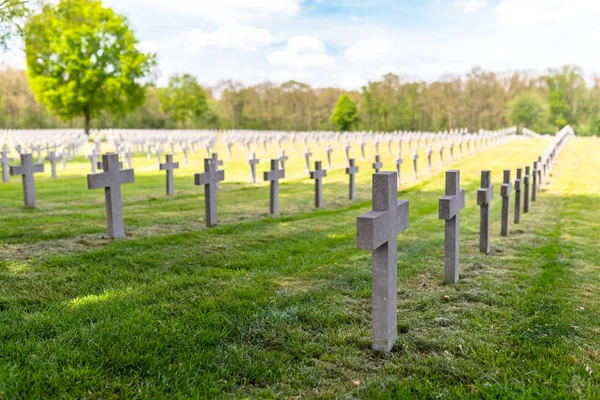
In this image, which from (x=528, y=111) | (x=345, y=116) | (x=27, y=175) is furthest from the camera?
(x=528, y=111)

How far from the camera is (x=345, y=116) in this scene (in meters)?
64.6

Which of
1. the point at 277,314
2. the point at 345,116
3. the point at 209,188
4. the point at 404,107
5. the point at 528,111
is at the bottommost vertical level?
the point at 277,314

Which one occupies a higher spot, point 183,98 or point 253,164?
point 183,98

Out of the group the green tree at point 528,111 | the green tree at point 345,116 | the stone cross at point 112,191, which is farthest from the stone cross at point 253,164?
the green tree at point 528,111

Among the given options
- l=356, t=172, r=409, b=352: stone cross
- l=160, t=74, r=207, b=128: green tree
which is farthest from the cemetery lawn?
l=160, t=74, r=207, b=128: green tree

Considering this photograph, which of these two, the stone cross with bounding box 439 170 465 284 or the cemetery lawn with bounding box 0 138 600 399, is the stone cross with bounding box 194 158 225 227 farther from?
the stone cross with bounding box 439 170 465 284

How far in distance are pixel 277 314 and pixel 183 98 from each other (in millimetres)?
65985

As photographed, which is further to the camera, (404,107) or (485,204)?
(404,107)

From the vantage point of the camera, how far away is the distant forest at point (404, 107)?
6975 centimetres

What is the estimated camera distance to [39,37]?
1174cm

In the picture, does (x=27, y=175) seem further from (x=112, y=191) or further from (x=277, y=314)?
(x=277, y=314)

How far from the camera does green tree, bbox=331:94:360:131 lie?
64.7 metres

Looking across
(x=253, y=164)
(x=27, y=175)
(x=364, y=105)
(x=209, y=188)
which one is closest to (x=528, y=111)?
(x=364, y=105)

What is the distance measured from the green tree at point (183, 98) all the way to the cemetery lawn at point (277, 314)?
A: 60.3m
